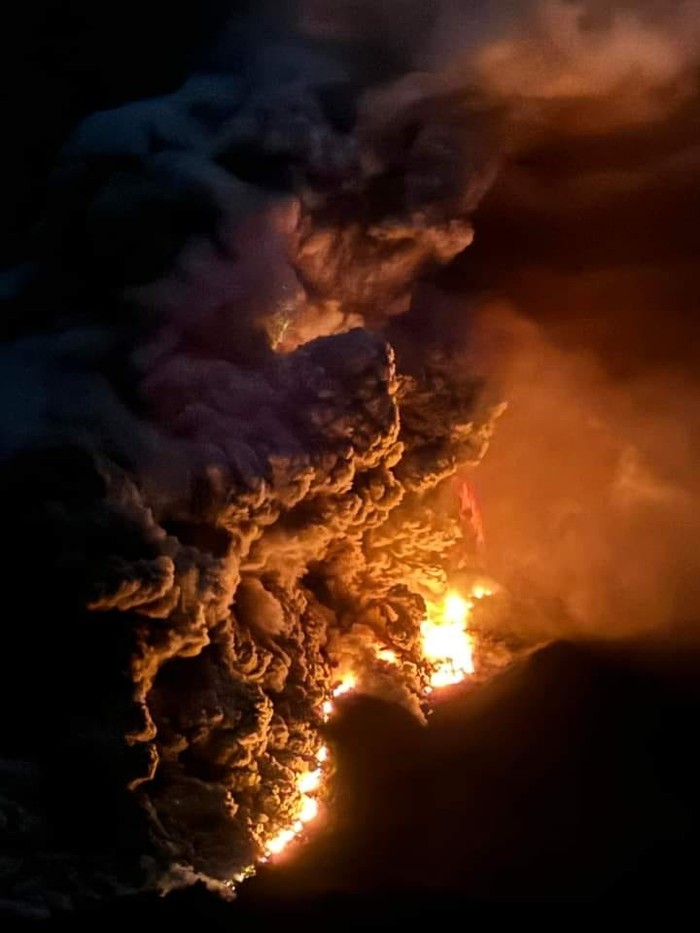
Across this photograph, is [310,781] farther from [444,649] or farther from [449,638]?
[449,638]

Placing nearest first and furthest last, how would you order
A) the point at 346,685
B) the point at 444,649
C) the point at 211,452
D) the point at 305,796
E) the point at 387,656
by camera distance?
the point at 211,452 → the point at 305,796 → the point at 387,656 → the point at 346,685 → the point at 444,649

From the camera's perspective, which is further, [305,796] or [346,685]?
[346,685]

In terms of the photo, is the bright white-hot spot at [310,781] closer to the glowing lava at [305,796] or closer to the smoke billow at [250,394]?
the glowing lava at [305,796]

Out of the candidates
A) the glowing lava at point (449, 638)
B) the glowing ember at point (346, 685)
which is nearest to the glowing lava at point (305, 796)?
the glowing ember at point (346, 685)

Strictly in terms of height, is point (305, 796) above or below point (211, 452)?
below

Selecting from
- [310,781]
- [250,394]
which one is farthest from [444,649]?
[250,394]

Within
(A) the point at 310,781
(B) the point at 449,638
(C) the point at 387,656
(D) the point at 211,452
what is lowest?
(A) the point at 310,781

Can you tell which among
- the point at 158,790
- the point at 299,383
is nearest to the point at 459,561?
the point at 299,383
